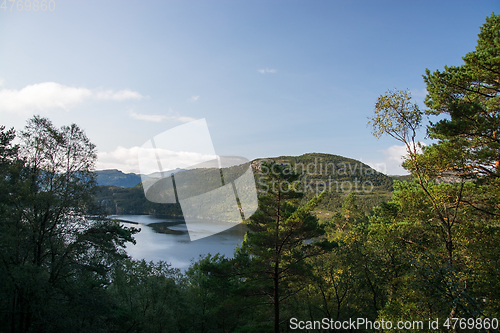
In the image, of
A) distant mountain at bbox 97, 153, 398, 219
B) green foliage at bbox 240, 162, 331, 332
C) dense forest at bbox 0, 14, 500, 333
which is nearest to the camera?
dense forest at bbox 0, 14, 500, 333

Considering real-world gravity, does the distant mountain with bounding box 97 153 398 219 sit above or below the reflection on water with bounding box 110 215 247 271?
above

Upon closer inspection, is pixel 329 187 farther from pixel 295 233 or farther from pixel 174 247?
pixel 295 233

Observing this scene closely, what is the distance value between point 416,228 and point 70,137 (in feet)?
42.1

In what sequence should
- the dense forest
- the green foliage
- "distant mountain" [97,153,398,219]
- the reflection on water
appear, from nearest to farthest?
the dense forest < the green foliage < the reflection on water < "distant mountain" [97,153,398,219]

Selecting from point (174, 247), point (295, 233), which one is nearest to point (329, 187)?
point (174, 247)

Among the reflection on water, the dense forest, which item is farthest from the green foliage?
the reflection on water

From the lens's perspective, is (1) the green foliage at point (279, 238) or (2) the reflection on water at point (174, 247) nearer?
(1) the green foliage at point (279, 238)

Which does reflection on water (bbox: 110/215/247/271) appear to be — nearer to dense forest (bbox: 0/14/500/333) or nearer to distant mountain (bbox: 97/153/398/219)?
distant mountain (bbox: 97/153/398/219)

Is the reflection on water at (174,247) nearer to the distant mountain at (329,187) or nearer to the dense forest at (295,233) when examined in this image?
the distant mountain at (329,187)

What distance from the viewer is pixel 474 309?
448 cm

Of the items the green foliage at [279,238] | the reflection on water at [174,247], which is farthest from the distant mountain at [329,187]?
the green foliage at [279,238]

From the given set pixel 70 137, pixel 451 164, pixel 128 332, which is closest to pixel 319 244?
pixel 451 164

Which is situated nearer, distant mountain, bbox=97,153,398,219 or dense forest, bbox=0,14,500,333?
dense forest, bbox=0,14,500,333

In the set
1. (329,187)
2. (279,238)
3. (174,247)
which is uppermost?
(329,187)
